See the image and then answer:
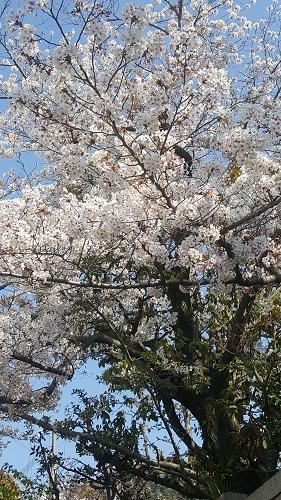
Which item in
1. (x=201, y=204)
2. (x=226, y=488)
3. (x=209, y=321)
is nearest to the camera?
(x=201, y=204)

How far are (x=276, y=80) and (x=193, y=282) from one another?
10.0 ft

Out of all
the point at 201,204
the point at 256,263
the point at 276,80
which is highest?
the point at 276,80

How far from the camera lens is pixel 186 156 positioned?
629 cm

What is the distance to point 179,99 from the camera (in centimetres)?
555

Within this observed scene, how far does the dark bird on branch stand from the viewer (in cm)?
604

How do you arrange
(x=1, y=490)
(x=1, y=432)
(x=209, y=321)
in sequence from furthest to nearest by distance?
(x=1, y=490) < (x=1, y=432) < (x=209, y=321)

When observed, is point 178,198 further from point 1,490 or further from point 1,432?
point 1,490

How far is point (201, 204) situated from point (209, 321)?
1677 millimetres

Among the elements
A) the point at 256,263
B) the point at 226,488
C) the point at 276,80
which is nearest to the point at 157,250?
the point at 256,263

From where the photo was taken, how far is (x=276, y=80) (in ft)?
24.2

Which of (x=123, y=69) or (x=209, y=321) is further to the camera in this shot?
(x=209, y=321)

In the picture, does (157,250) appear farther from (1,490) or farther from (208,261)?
(1,490)

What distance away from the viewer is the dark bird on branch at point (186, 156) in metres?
6.04

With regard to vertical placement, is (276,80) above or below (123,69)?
above
